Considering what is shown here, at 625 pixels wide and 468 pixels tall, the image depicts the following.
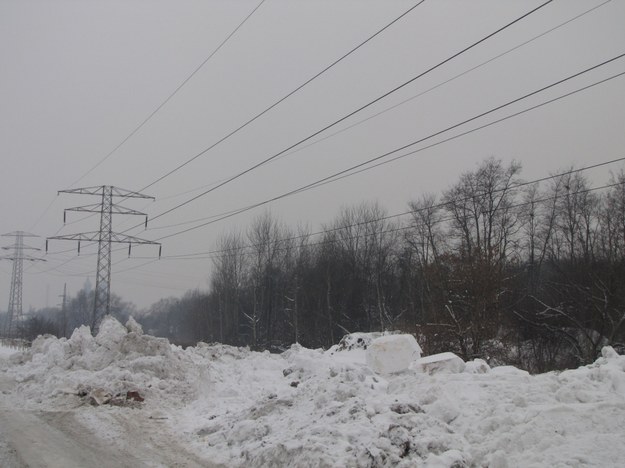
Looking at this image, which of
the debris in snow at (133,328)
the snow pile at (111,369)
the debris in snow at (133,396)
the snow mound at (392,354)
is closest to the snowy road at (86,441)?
the debris in snow at (133,396)

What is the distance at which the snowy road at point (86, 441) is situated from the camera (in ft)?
24.4

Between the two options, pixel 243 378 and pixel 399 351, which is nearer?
pixel 399 351

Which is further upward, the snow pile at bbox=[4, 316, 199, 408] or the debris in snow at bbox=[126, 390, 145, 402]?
the snow pile at bbox=[4, 316, 199, 408]

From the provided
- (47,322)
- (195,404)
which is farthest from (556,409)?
(47,322)

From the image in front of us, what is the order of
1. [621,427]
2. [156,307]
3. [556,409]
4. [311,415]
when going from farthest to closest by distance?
[156,307]
[311,415]
[556,409]
[621,427]

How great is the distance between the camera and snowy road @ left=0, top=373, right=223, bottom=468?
24.4 ft

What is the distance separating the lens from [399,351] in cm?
1208

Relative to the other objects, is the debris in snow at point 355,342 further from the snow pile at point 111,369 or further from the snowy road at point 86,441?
the snowy road at point 86,441

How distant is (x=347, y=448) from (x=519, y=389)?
2.71m

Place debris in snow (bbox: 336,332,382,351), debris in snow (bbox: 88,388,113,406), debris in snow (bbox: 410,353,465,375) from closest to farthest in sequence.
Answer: debris in snow (bbox: 410,353,465,375), debris in snow (bbox: 88,388,113,406), debris in snow (bbox: 336,332,382,351)

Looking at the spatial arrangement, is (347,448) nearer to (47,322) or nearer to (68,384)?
(68,384)

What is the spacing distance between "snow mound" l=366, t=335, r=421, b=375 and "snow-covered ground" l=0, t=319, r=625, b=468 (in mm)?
32

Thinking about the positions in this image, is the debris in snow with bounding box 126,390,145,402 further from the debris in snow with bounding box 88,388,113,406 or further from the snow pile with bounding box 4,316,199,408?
the debris in snow with bounding box 88,388,113,406

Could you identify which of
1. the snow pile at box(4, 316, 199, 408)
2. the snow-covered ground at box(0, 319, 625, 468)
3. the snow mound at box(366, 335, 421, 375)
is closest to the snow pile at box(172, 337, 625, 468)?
the snow-covered ground at box(0, 319, 625, 468)
